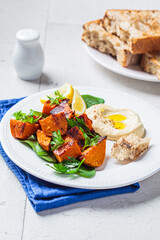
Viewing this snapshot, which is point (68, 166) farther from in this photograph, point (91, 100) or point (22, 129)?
point (91, 100)

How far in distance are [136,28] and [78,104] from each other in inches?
72.9

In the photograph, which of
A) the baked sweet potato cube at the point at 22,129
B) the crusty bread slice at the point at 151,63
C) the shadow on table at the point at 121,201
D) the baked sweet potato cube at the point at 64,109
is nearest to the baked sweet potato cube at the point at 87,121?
the baked sweet potato cube at the point at 64,109

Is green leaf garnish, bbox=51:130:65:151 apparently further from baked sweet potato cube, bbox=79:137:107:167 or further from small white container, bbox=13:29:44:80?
small white container, bbox=13:29:44:80

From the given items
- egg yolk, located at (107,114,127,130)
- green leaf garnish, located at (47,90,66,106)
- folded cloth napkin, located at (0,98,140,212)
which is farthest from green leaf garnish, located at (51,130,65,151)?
egg yolk, located at (107,114,127,130)

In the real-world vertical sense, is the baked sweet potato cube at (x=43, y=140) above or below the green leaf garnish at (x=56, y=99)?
below

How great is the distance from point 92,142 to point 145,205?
0.70 metres

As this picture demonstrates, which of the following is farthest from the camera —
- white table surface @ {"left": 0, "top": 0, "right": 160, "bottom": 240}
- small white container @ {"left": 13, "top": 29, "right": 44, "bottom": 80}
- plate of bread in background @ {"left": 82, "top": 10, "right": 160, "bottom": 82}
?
plate of bread in background @ {"left": 82, "top": 10, "right": 160, "bottom": 82}

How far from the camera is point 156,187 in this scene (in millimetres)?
3070

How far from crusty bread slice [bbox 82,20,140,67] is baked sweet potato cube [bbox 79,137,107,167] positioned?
1.90 meters

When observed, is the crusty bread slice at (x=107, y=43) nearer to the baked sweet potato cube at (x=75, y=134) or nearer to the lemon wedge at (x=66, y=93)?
the lemon wedge at (x=66, y=93)

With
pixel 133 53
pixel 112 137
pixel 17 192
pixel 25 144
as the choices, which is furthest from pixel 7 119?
pixel 133 53

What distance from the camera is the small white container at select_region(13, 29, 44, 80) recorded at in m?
4.38

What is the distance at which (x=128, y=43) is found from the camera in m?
4.59

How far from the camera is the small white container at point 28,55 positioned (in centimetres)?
438
